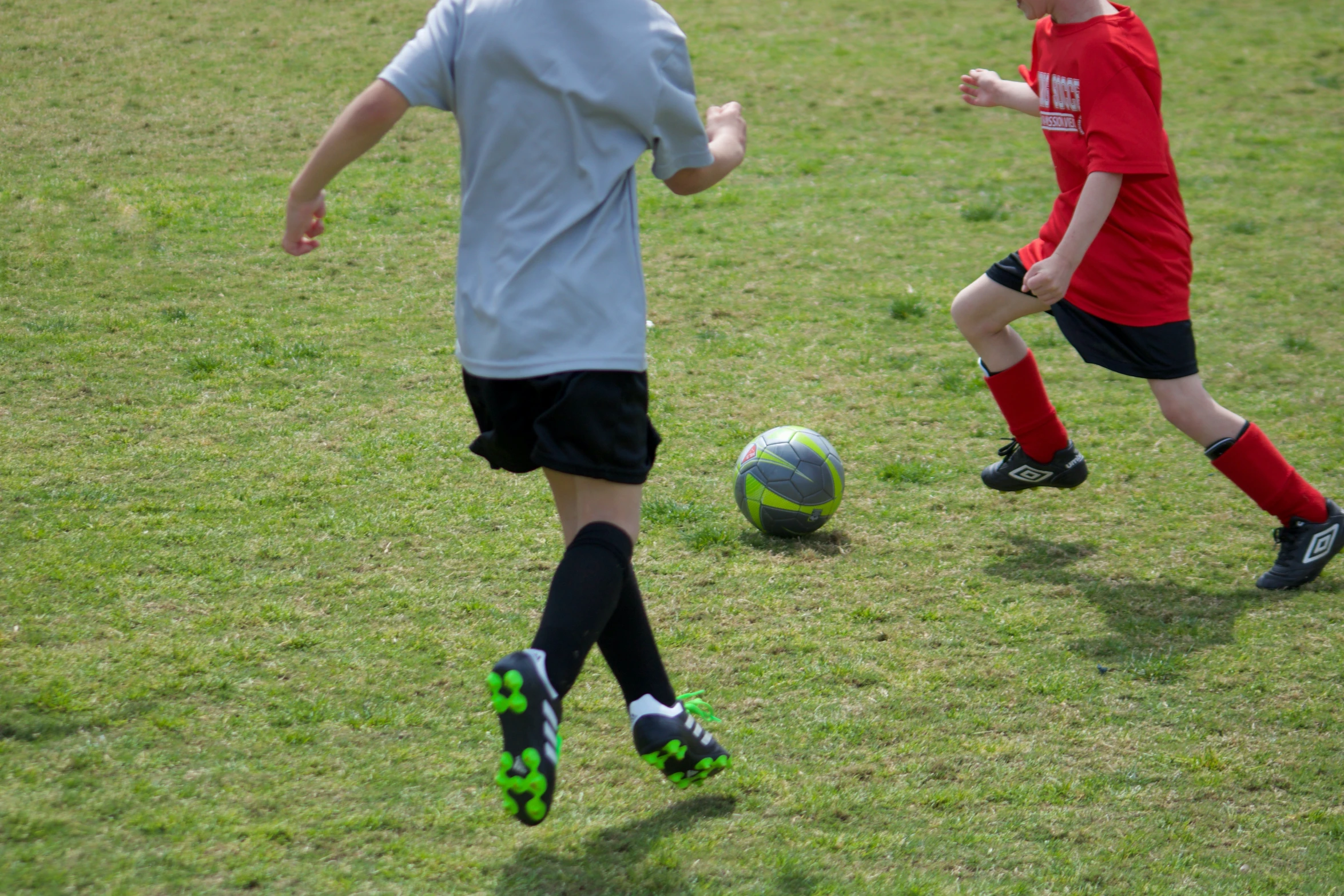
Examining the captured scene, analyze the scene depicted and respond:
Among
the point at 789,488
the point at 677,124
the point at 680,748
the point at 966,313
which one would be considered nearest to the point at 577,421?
the point at 677,124

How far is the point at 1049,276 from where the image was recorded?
151 inches

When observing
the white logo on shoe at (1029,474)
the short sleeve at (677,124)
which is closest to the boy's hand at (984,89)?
the white logo on shoe at (1029,474)

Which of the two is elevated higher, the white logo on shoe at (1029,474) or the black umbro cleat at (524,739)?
the black umbro cleat at (524,739)

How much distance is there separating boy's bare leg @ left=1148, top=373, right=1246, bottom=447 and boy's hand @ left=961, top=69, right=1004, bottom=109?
4.16ft

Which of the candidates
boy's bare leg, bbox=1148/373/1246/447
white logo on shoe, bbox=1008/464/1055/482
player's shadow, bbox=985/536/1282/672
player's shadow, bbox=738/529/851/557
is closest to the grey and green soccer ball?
player's shadow, bbox=738/529/851/557

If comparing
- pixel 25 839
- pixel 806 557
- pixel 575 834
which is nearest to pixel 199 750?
pixel 25 839

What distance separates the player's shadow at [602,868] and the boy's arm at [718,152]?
1420 millimetres

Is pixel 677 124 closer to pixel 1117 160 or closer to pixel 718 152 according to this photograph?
pixel 718 152

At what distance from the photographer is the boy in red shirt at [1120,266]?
3.88 meters

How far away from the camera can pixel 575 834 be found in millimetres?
2738

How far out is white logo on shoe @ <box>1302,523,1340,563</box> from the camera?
4.16 m

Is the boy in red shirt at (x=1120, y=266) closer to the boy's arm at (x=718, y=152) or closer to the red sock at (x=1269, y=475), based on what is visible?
the red sock at (x=1269, y=475)

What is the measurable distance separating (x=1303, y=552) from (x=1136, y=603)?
1.99 feet

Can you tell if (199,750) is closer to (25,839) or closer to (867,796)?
(25,839)
